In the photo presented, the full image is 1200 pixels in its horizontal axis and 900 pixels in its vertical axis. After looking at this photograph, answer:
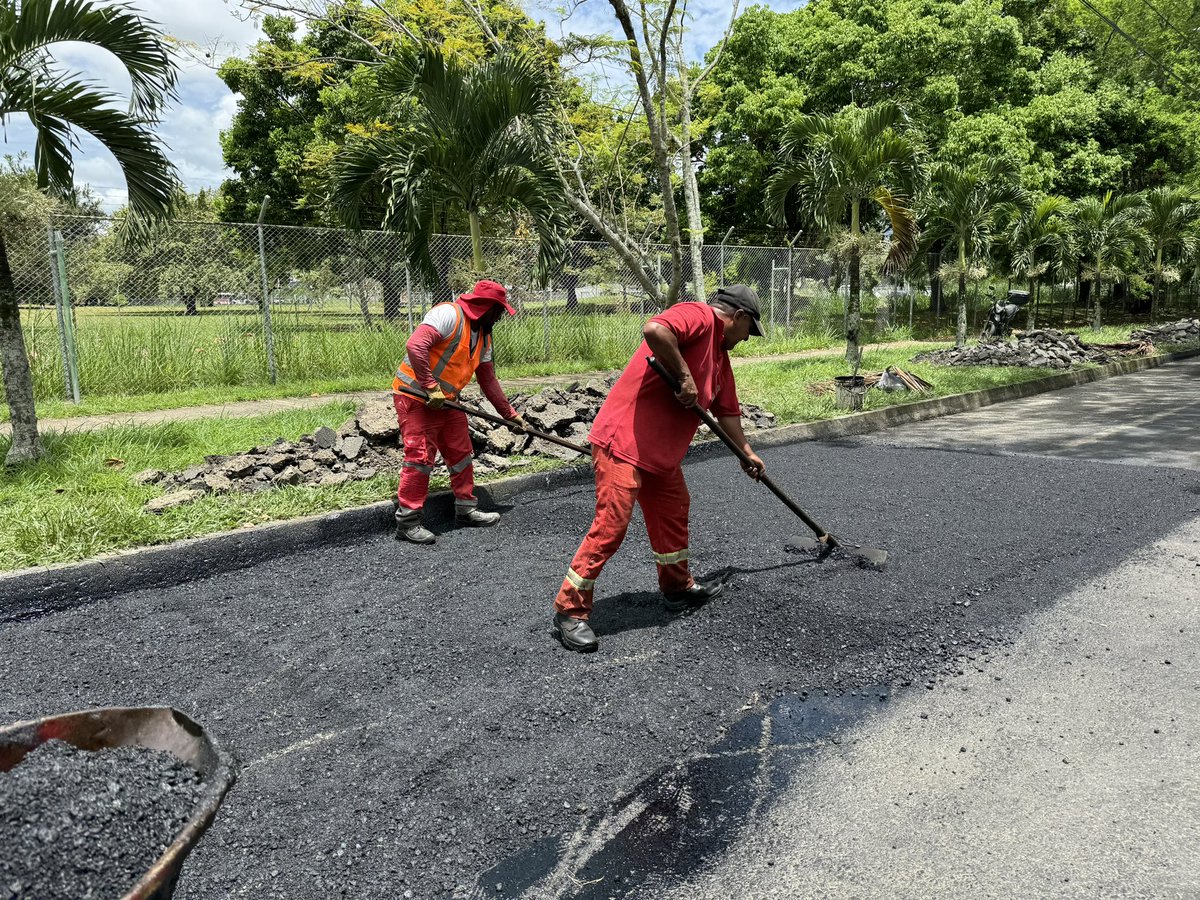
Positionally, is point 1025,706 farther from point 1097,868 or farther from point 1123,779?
point 1097,868

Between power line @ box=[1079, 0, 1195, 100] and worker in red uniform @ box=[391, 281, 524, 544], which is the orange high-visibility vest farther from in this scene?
power line @ box=[1079, 0, 1195, 100]

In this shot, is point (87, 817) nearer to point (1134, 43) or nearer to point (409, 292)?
point (409, 292)

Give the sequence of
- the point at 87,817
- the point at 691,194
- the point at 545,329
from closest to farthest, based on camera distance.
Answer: the point at 87,817 → the point at 691,194 → the point at 545,329

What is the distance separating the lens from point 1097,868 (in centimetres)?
208

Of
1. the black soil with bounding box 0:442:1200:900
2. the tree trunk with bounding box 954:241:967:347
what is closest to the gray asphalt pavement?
the black soil with bounding box 0:442:1200:900

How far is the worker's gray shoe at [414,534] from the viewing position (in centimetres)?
499

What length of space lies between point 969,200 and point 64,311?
15652 mm

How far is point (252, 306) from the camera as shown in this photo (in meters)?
9.94

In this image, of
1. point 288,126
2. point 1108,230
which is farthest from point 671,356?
point 288,126

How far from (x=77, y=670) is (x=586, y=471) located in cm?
391

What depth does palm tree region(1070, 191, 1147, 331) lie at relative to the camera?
21047 millimetres

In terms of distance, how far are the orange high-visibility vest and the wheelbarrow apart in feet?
10.7

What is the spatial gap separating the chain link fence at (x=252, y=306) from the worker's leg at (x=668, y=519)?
5.56m

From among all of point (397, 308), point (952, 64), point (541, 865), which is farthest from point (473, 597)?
point (952, 64)
